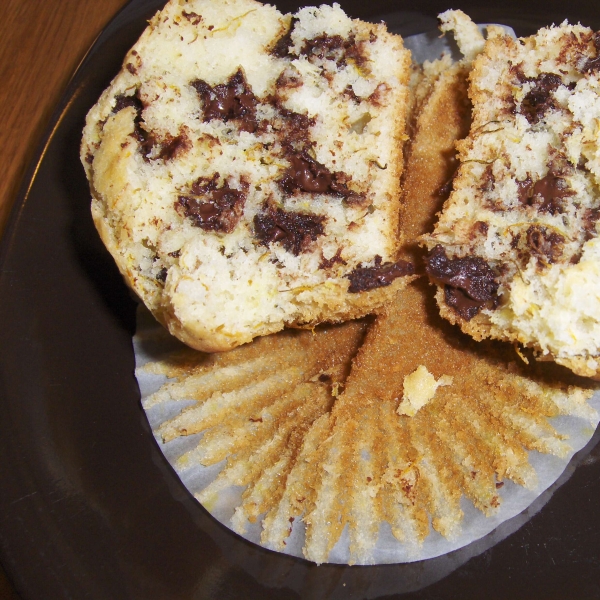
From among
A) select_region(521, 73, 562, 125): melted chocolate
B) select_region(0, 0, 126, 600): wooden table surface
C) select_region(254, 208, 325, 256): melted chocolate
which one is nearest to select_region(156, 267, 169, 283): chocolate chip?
select_region(254, 208, 325, 256): melted chocolate

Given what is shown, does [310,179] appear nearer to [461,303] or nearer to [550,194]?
[461,303]

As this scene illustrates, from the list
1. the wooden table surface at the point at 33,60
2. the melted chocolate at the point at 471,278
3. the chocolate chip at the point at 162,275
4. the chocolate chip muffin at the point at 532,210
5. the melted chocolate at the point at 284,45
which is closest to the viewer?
the chocolate chip muffin at the point at 532,210

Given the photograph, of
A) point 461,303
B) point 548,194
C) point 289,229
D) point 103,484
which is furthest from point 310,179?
point 103,484

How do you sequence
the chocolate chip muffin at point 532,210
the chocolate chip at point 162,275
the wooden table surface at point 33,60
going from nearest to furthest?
1. the chocolate chip muffin at point 532,210
2. the chocolate chip at point 162,275
3. the wooden table surface at point 33,60

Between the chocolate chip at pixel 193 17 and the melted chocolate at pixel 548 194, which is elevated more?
the chocolate chip at pixel 193 17

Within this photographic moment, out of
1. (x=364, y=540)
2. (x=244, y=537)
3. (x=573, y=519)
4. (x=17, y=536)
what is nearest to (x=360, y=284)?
(x=364, y=540)

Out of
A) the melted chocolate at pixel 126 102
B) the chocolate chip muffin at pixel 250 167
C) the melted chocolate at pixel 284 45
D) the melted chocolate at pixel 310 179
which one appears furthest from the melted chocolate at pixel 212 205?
the melted chocolate at pixel 284 45

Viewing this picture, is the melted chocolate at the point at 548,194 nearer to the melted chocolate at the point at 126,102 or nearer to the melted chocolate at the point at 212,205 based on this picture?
the melted chocolate at the point at 212,205

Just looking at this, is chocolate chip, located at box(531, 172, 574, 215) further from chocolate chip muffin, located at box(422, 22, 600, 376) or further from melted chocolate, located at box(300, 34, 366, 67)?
melted chocolate, located at box(300, 34, 366, 67)
